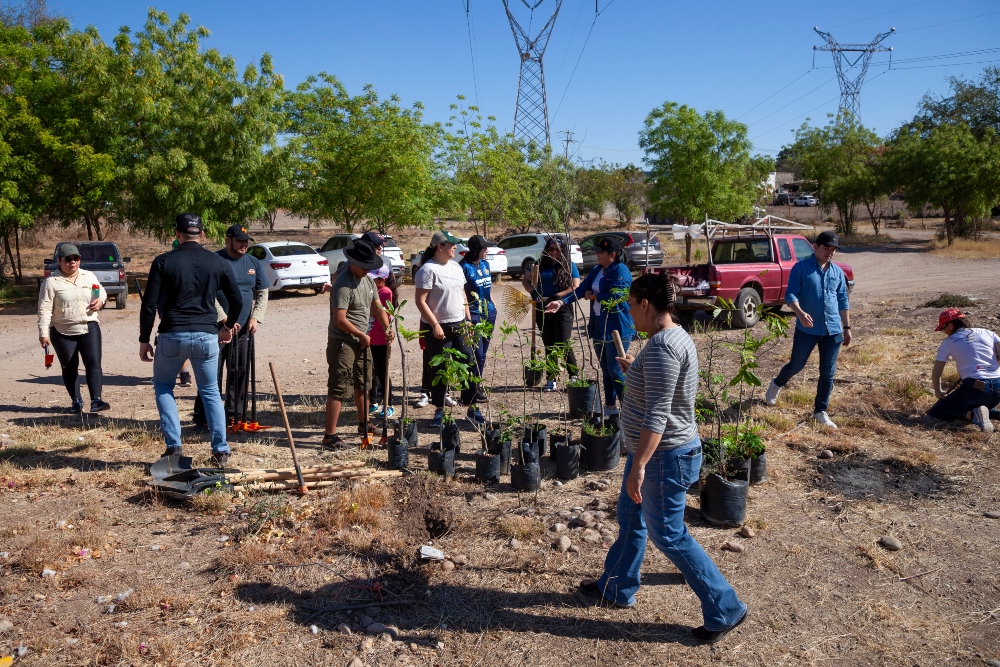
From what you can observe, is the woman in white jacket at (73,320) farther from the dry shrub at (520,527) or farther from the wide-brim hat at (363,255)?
the dry shrub at (520,527)

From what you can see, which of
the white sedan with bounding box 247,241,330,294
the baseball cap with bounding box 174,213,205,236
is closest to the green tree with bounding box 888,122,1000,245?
the white sedan with bounding box 247,241,330,294

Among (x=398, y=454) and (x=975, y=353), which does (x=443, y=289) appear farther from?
(x=975, y=353)

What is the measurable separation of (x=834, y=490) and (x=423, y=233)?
3919cm

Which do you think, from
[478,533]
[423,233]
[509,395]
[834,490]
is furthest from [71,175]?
[423,233]

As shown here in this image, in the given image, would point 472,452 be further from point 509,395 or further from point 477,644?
point 477,644

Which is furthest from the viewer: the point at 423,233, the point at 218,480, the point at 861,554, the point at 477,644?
the point at 423,233

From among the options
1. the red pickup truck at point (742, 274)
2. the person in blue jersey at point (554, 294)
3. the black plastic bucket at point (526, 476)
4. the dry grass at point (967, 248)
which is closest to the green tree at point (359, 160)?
the red pickup truck at point (742, 274)

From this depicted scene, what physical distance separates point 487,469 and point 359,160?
17.7 meters

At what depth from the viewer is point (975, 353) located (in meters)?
6.57

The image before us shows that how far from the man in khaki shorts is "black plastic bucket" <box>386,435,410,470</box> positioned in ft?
2.21

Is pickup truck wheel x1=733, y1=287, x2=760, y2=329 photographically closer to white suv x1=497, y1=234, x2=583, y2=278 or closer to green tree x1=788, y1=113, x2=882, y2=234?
white suv x1=497, y1=234, x2=583, y2=278

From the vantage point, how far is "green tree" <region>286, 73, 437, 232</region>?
2139 centimetres

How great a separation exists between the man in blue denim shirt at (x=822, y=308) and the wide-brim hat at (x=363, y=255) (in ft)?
12.3

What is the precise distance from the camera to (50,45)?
18.3 meters
